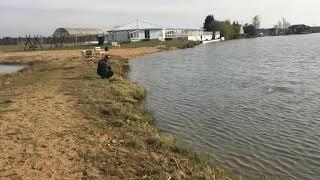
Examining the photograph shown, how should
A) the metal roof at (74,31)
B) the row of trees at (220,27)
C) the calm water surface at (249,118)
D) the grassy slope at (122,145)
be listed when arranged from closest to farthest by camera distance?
the grassy slope at (122,145), the calm water surface at (249,118), the metal roof at (74,31), the row of trees at (220,27)

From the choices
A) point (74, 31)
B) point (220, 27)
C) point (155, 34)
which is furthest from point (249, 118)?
point (220, 27)

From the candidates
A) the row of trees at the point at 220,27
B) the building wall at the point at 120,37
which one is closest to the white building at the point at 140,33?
the building wall at the point at 120,37

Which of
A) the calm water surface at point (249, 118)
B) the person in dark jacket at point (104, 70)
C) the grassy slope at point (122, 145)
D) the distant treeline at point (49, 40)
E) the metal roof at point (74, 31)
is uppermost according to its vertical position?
the metal roof at point (74, 31)

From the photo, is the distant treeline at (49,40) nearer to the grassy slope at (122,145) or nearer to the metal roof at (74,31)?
the metal roof at (74,31)

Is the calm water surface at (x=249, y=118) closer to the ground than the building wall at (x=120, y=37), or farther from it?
closer to the ground

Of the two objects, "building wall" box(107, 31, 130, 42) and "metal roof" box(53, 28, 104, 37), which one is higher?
"metal roof" box(53, 28, 104, 37)

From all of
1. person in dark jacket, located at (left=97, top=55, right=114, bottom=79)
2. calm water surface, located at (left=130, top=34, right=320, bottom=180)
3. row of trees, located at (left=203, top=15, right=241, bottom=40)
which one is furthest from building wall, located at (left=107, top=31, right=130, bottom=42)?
person in dark jacket, located at (left=97, top=55, right=114, bottom=79)

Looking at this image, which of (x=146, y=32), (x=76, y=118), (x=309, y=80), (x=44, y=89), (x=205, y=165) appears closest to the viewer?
(x=205, y=165)

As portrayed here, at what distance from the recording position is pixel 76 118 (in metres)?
16.5

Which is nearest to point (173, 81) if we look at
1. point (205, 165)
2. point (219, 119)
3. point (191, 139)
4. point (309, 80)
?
point (309, 80)

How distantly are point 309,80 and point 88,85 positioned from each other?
15.8 meters

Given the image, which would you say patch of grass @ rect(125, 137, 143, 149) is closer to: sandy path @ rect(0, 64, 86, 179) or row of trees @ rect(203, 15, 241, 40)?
sandy path @ rect(0, 64, 86, 179)

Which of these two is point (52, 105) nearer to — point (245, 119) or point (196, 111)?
point (196, 111)

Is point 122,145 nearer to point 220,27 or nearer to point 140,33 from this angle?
point 140,33
